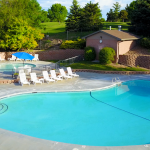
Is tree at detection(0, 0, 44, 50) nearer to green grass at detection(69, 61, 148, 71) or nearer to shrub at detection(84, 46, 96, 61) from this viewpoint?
shrub at detection(84, 46, 96, 61)

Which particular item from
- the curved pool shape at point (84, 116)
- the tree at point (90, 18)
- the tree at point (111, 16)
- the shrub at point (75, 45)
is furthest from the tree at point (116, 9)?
the curved pool shape at point (84, 116)

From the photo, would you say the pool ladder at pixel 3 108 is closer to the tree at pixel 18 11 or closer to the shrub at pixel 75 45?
the shrub at pixel 75 45

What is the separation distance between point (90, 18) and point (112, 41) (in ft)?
54.3

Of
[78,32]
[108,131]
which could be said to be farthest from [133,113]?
[78,32]

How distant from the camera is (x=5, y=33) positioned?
3341 cm

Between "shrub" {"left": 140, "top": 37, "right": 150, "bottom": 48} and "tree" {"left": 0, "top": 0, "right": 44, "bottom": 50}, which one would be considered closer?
"shrub" {"left": 140, "top": 37, "right": 150, "bottom": 48}

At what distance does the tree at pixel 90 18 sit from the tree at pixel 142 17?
9359 millimetres

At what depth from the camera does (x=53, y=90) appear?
1634cm

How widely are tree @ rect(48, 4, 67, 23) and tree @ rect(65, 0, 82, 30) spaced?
208 ft

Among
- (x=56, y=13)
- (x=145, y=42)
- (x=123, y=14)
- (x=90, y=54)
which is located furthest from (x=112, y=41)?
(x=56, y=13)

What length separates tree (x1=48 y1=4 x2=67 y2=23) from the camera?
107 m

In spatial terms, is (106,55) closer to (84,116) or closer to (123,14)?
(84,116)

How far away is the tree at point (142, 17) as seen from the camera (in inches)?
1296

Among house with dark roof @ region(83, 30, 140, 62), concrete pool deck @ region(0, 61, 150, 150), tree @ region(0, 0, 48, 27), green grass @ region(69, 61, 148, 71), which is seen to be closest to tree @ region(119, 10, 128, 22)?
tree @ region(0, 0, 48, 27)
